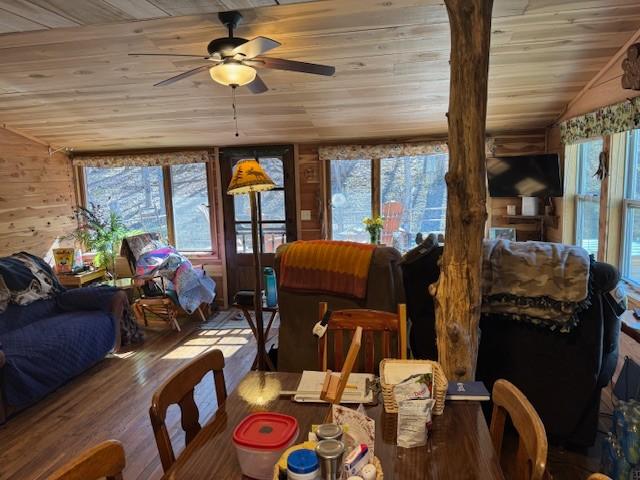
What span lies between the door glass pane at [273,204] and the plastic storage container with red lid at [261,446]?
4263 millimetres

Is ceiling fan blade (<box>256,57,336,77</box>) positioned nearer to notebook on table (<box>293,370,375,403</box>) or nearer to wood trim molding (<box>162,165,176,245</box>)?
notebook on table (<box>293,370,375,403</box>)

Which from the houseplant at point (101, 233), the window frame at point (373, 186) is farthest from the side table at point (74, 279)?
the window frame at point (373, 186)

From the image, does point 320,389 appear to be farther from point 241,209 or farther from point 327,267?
point 241,209

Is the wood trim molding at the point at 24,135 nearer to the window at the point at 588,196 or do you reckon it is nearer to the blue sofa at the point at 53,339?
the blue sofa at the point at 53,339

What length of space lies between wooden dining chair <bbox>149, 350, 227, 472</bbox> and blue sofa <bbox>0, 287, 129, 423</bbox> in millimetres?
2122

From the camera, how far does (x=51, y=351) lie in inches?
126

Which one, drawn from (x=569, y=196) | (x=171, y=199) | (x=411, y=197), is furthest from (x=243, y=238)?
(x=569, y=196)

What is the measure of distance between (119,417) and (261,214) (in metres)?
2.92

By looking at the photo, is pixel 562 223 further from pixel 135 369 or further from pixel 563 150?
pixel 135 369

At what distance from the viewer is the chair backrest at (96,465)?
947 mm

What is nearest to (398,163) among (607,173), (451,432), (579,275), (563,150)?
(563,150)

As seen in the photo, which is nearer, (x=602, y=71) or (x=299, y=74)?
(x=602, y=71)

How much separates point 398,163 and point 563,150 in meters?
1.67

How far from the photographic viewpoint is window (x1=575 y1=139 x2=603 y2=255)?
363 cm
